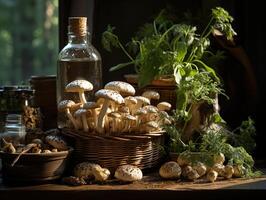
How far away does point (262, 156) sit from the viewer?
1420mm

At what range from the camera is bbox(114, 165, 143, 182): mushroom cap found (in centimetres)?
112

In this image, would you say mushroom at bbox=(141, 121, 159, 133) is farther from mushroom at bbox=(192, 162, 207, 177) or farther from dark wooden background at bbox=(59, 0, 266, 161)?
dark wooden background at bbox=(59, 0, 266, 161)

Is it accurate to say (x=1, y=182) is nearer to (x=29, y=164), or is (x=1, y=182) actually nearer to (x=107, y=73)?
(x=29, y=164)

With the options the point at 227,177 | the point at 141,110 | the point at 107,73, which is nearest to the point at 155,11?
the point at 107,73

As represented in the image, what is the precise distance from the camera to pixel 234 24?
153 centimetres

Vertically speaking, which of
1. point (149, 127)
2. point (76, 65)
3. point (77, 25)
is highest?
point (77, 25)

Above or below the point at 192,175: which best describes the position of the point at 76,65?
above

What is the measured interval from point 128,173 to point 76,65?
39 centimetres

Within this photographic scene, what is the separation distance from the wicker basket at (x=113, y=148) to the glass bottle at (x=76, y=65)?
0.17m

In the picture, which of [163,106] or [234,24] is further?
[234,24]

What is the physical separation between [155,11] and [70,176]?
2.21ft

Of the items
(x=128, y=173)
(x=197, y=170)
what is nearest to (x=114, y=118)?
(x=128, y=173)

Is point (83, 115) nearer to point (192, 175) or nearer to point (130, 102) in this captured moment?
point (130, 102)
